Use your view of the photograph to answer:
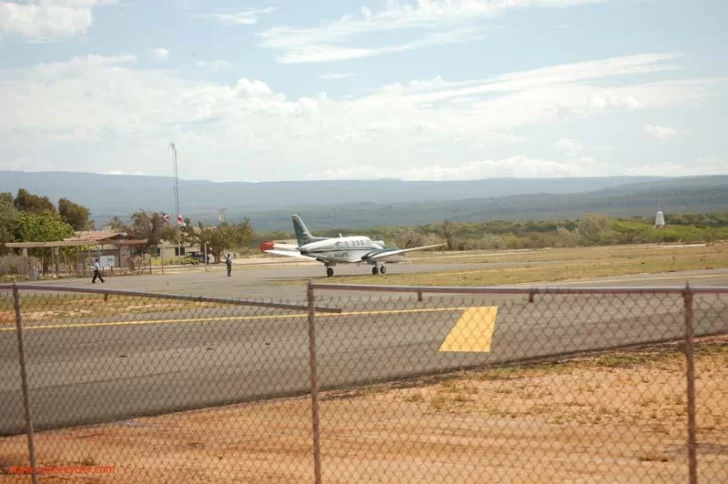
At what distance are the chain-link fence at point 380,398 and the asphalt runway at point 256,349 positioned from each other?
2.5 inches

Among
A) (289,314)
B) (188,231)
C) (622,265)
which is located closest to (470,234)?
(188,231)

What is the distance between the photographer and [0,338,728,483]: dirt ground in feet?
28.5

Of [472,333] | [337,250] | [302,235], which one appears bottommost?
[337,250]

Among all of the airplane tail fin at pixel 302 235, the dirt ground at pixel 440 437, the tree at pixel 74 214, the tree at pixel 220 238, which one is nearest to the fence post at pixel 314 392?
the dirt ground at pixel 440 437

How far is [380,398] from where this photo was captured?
12195 millimetres

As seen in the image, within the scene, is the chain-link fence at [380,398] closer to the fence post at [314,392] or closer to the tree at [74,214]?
the fence post at [314,392]

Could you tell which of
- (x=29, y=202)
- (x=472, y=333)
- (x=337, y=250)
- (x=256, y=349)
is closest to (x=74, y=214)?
(x=29, y=202)

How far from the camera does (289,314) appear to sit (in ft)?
73.0

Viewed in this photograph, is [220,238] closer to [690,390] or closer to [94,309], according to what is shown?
[94,309]

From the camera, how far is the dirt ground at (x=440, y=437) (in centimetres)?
868

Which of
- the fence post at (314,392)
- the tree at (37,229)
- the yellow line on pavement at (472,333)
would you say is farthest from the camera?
the tree at (37,229)

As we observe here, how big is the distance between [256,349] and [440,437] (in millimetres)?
7511

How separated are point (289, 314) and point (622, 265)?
28.6 m

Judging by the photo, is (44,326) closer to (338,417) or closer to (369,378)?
(369,378)
